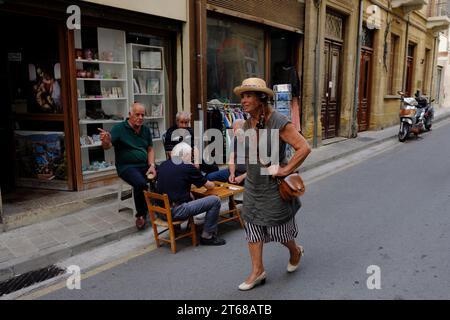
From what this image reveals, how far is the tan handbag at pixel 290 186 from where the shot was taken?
318cm

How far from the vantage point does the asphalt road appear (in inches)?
135

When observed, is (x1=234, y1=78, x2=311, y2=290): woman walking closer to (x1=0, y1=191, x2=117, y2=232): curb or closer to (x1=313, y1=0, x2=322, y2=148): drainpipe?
(x1=0, y1=191, x2=117, y2=232): curb

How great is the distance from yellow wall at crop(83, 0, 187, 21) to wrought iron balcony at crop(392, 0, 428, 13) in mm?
11053

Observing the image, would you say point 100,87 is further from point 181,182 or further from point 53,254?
point 53,254

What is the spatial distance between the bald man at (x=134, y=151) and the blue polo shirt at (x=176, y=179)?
2.42 ft

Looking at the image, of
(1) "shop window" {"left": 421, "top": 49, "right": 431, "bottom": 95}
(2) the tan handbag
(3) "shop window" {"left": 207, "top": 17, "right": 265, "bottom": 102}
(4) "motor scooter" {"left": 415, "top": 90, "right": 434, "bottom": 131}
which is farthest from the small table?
(1) "shop window" {"left": 421, "top": 49, "right": 431, "bottom": 95}

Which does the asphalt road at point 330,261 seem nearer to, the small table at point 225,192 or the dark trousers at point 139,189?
the small table at point 225,192

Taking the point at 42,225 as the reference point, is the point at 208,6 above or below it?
above

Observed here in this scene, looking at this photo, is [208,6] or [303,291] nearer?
[303,291]

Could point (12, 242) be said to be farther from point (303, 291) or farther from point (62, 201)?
point (303, 291)

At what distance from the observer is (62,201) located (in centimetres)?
552

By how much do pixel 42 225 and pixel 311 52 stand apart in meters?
8.14
